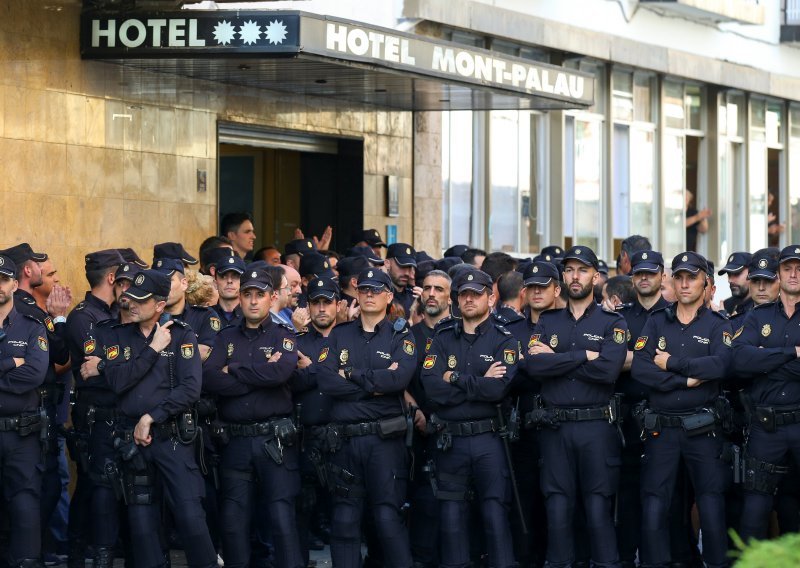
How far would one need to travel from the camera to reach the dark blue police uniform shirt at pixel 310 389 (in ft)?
32.9

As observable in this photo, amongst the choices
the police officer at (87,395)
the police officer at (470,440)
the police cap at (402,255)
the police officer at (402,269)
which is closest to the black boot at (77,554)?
the police officer at (87,395)

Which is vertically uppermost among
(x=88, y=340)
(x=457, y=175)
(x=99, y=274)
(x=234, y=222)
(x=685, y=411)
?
(x=457, y=175)

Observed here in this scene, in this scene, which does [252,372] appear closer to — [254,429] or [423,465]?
[254,429]

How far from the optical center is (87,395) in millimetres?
9820

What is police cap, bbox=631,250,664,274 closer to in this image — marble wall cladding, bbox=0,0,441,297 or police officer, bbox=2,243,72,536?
police officer, bbox=2,243,72,536

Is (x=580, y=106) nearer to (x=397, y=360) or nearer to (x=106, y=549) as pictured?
(x=397, y=360)

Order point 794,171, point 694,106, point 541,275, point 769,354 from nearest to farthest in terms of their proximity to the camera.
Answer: point 769,354, point 541,275, point 694,106, point 794,171

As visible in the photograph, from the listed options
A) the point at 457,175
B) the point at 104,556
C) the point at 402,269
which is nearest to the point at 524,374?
the point at 402,269

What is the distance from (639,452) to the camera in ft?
33.8

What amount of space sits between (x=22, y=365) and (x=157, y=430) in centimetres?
93

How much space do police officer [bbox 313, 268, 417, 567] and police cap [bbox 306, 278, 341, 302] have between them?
48 centimetres

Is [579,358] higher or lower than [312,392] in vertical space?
higher

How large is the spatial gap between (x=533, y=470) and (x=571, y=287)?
1305mm

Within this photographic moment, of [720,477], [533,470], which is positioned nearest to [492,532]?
[533,470]
